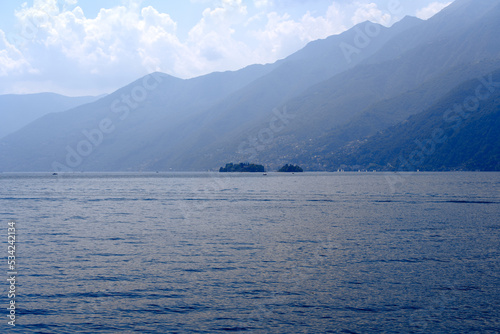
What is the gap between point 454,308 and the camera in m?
22.5

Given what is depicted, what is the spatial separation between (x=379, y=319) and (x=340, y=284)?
5.56 metres

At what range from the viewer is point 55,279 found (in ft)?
90.5

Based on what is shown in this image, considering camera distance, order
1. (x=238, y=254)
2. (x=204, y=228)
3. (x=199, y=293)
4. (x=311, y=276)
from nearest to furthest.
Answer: (x=199, y=293), (x=311, y=276), (x=238, y=254), (x=204, y=228)

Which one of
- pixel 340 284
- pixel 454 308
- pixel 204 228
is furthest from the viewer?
pixel 204 228

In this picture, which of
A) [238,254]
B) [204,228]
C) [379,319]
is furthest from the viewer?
[204,228]

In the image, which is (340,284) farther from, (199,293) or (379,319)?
(199,293)

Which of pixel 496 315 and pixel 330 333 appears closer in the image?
pixel 330 333

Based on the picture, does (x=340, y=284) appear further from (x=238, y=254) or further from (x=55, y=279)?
(x=55, y=279)

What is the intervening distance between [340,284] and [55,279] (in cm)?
1671

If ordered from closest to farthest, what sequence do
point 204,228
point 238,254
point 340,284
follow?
point 340,284 < point 238,254 < point 204,228

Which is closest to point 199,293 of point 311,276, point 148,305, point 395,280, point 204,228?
point 148,305

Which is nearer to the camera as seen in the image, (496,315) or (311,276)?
(496,315)

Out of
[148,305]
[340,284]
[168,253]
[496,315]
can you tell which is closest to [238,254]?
[168,253]

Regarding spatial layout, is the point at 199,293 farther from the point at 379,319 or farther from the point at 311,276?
the point at 379,319
